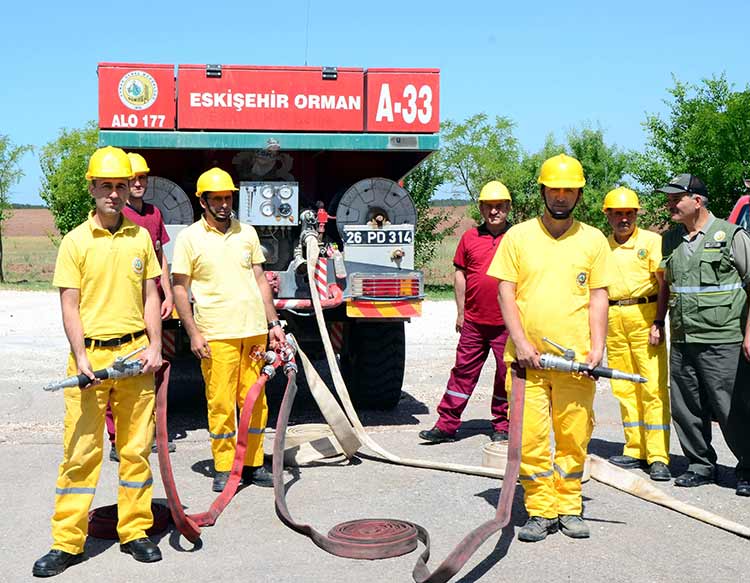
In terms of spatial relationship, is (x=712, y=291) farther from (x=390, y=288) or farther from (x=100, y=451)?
(x=100, y=451)

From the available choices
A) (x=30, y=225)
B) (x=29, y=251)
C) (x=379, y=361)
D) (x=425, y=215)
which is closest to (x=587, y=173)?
(x=425, y=215)

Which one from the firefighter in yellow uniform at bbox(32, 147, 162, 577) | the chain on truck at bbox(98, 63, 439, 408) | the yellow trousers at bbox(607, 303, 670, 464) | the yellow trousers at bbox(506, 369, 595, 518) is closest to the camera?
the firefighter in yellow uniform at bbox(32, 147, 162, 577)

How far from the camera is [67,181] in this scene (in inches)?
1334

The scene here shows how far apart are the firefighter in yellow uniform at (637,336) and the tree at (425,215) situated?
2223cm

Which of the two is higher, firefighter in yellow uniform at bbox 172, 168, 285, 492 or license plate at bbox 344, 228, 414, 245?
license plate at bbox 344, 228, 414, 245

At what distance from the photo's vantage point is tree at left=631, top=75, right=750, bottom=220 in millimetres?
24812

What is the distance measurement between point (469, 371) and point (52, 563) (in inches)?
153

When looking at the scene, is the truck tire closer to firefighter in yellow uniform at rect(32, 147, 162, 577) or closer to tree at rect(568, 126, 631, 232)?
firefighter in yellow uniform at rect(32, 147, 162, 577)

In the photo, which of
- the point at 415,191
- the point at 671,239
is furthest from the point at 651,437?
the point at 415,191

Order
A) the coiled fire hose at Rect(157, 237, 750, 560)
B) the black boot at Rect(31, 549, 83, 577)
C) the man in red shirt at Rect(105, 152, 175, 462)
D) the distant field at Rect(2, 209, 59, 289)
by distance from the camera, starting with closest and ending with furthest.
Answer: the black boot at Rect(31, 549, 83, 577) < the coiled fire hose at Rect(157, 237, 750, 560) < the man in red shirt at Rect(105, 152, 175, 462) < the distant field at Rect(2, 209, 59, 289)

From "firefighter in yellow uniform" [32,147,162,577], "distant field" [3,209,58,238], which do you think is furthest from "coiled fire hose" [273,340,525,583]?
"distant field" [3,209,58,238]

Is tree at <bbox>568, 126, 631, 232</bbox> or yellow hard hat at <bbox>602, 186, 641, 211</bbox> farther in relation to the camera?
tree at <bbox>568, 126, 631, 232</bbox>

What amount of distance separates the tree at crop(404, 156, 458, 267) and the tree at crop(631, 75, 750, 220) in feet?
20.0

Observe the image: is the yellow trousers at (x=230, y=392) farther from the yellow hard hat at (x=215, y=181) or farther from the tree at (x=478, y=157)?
the tree at (x=478, y=157)
